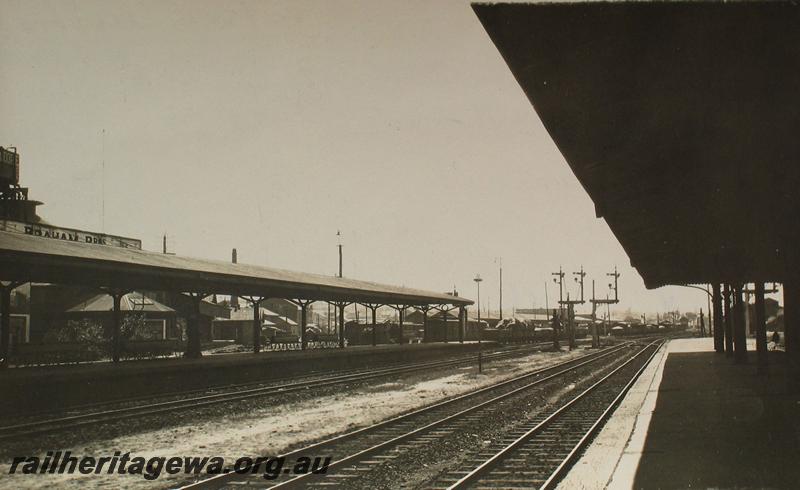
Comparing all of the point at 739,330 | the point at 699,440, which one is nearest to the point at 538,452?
the point at 699,440

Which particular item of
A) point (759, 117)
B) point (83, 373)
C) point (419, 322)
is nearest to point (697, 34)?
point (759, 117)

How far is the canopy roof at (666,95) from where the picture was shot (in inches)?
177

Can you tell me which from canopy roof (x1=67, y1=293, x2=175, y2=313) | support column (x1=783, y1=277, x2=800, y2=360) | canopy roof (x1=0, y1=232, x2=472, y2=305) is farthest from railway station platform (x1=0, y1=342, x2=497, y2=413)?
support column (x1=783, y1=277, x2=800, y2=360)

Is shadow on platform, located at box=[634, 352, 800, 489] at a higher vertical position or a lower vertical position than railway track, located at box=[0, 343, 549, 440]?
higher

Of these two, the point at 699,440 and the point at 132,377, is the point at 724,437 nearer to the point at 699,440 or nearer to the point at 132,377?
the point at 699,440

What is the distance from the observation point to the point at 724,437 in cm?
1062

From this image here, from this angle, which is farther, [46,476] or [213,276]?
[213,276]

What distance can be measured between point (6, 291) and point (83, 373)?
3084 mm

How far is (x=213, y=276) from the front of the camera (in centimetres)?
2408

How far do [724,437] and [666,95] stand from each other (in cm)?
673

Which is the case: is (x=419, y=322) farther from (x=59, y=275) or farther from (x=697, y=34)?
(x=697, y=34)

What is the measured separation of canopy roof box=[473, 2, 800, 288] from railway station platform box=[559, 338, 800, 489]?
3555 mm

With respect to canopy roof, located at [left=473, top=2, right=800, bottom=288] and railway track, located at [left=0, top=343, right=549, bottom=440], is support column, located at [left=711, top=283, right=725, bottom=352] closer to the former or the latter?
railway track, located at [left=0, top=343, right=549, bottom=440]

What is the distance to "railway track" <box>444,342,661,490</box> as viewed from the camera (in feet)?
28.5
